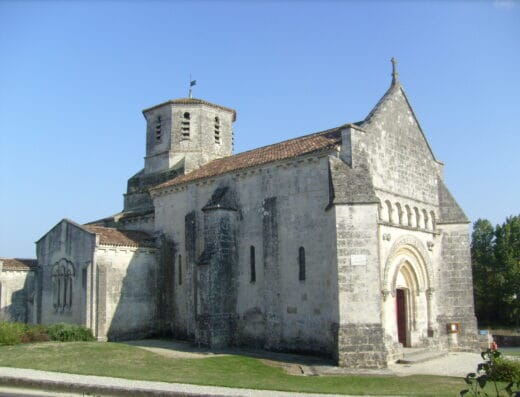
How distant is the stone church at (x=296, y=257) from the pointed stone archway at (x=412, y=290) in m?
0.06

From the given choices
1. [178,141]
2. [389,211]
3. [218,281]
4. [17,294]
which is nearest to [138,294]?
[218,281]

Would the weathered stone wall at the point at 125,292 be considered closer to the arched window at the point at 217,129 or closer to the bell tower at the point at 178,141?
the bell tower at the point at 178,141

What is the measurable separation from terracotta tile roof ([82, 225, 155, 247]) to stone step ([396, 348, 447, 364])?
13639 mm

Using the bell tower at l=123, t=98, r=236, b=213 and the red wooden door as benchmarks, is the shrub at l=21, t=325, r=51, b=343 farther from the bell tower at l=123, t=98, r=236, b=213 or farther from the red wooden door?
the red wooden door

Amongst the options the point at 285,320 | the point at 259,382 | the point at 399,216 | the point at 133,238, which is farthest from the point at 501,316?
the point at 259,382

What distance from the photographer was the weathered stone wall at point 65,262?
24344mm

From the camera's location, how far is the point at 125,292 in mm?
24688

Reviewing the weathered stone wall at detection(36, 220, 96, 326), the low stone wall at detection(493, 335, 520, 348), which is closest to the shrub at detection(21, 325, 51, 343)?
the weathered stone wall at detection(36, 220, 96, 326)

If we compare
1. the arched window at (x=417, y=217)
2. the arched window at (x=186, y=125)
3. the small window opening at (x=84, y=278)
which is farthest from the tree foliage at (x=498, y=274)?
the small window opening at (x=84, y=278)

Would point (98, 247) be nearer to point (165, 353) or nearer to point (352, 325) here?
point (165, 353)

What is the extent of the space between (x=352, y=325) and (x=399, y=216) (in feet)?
19.4

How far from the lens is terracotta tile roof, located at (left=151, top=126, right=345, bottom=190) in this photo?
20.2 meters

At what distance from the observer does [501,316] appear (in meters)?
38.8

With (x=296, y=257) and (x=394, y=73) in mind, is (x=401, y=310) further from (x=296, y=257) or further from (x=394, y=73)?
(x=394, y=73)
